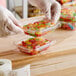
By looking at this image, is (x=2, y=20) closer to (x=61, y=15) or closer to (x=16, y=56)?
(x=16, y=56)

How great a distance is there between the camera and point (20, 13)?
3.59m

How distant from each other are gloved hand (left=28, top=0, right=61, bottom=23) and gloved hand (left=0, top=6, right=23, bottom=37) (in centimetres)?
26

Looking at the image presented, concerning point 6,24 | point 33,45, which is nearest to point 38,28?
point 33,45

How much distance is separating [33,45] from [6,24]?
23 cm

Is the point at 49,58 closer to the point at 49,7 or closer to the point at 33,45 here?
the point at 33,45

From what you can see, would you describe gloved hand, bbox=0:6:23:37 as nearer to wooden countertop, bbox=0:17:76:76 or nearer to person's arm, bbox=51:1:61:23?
wooden countertop, bbox=0:17:76:76

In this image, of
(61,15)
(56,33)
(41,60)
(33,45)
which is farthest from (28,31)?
(61,15)

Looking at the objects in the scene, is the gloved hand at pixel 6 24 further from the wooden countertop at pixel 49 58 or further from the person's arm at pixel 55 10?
the person's arm at pixel 55 10

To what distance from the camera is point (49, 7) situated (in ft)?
4.82

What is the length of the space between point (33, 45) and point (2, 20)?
0.87 feet

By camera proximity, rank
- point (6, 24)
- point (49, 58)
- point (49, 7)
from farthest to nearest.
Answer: point (49, 7) < point (49, 58) < point (6, 24)

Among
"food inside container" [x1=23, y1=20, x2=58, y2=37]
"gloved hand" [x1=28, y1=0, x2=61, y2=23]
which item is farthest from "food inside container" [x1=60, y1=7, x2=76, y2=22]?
"food inside container" [x1=23, y1=20, x2=58, y2=37]

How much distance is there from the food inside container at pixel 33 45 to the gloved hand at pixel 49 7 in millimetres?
227

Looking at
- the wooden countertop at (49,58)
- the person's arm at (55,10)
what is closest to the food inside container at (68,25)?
the person's arm at (55,10)
